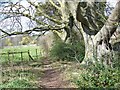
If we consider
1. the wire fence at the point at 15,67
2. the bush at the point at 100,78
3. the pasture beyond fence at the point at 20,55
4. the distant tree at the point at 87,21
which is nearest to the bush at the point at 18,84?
the wire fence at the point at 15,67

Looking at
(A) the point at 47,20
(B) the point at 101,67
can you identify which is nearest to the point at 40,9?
(A) the point at 47,20

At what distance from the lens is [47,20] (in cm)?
1402

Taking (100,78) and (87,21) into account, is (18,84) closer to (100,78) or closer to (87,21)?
(100,78)

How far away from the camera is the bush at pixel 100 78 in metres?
5.50

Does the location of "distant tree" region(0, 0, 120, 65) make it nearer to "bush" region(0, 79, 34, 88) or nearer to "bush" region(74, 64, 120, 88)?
"bush" region(74, 64, 120, 88)

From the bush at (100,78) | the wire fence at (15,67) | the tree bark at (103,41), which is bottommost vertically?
the wire fence at (15,67)

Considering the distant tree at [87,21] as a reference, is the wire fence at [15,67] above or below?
below

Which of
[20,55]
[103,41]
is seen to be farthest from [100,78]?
[20,55]

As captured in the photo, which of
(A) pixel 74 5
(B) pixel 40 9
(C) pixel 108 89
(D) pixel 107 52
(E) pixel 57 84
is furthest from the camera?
(B) pixel 40 9

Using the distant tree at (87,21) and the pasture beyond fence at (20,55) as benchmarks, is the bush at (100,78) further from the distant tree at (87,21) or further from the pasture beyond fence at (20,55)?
the pasture beyond fence at (20,55)

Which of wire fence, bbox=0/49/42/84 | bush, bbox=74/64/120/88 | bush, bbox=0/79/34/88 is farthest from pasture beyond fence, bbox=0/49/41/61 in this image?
bush, bbox=74/64/120/88

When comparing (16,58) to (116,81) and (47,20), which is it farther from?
(116,81)

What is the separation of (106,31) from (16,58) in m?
5.75

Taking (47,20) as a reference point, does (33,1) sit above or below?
above
